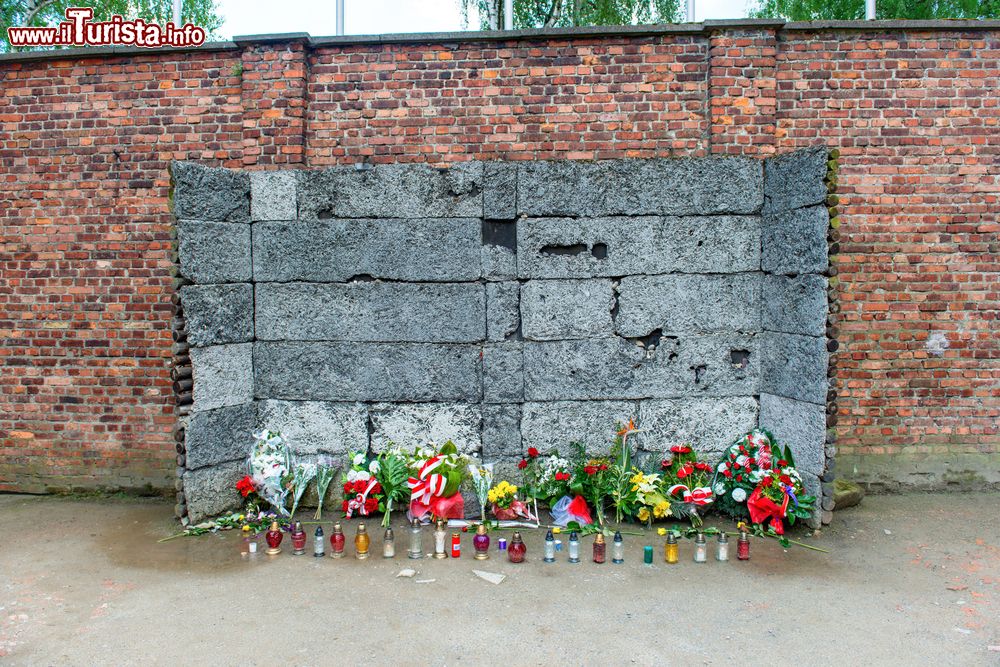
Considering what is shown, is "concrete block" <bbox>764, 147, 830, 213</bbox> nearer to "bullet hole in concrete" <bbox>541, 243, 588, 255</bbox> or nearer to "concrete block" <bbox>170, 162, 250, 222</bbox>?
"bullet hole in concrete" <bbox>541, 243, 588, 255</bbox>

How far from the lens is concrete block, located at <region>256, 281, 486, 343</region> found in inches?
214

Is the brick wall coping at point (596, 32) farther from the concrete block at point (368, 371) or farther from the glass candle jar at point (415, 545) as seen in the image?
the glass candle jar at point (415, 545)

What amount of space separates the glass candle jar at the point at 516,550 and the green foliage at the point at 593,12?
312 inches

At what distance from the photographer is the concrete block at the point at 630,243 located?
540cm

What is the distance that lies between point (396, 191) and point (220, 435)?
235 centimetres

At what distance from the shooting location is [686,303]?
→ 17.8 feet

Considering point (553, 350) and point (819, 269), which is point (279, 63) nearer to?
point (553, 350)

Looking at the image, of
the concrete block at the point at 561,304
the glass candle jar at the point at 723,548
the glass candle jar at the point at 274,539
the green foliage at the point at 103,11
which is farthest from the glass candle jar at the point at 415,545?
the green foliage at the point at 103,11

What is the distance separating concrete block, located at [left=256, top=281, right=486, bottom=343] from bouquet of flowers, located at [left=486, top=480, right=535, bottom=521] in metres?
1.17

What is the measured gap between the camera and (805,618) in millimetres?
3734

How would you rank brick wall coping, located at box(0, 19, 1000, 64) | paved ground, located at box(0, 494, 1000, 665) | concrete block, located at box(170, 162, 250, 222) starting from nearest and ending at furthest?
paved ground, located at box(0, 494, 1000, 665) → concrete block, located at box(170, 162, 250, 222) → brick wall coping, located at box(0, 19, 1000, 64)

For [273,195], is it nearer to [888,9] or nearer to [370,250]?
[370,250]

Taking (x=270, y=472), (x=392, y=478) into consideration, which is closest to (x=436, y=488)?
(x=392, y=478)

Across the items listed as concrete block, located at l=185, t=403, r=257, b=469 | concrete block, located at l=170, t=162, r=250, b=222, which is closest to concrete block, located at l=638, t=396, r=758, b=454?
concrete block, located at l=185, t=403, r=257, b=469
